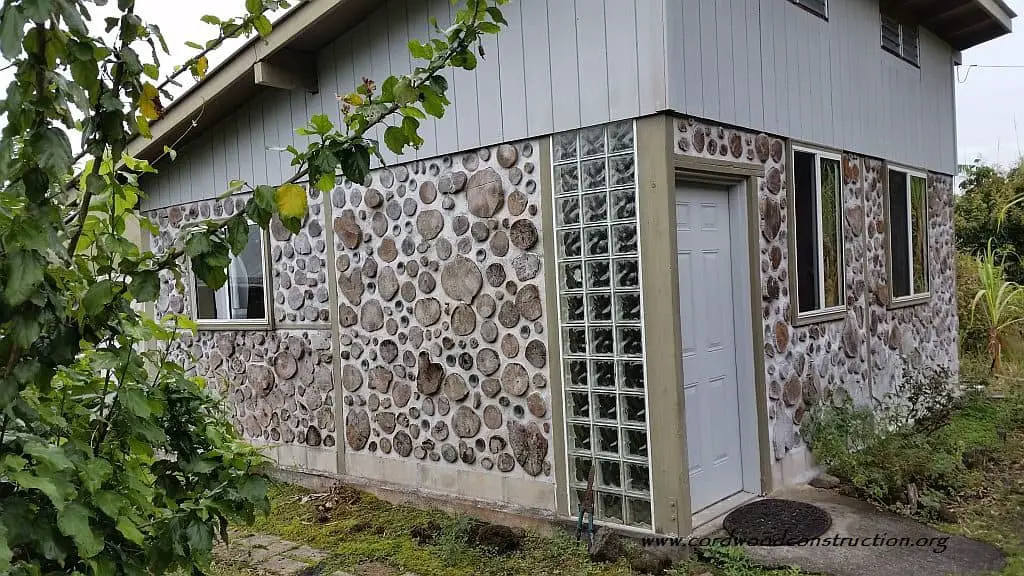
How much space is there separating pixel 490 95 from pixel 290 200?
366cm

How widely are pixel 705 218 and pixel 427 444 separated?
101 inches

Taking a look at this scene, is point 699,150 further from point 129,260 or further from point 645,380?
point 129,260

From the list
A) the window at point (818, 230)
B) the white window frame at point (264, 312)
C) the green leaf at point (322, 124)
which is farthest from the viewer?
the white window frame at point (264, 312)

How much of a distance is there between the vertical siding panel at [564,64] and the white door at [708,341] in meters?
0.84

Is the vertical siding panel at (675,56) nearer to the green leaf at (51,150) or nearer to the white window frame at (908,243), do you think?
the green leaf at (51,150)

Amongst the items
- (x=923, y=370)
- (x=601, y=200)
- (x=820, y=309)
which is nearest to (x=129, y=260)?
(x=601, y=200)

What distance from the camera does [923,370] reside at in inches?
318

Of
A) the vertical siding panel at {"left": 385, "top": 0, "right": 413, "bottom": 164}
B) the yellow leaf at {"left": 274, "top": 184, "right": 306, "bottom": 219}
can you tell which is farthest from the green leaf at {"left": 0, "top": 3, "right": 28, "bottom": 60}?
the vertical siding panel at {"left": 385, "top": 0, "right": 413, "bottom": 164}

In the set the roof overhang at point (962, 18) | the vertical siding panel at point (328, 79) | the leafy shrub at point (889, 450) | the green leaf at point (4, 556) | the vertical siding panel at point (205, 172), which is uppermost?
the roof overhang at point (962, 18)

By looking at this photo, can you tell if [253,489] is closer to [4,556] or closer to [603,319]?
[4,556]

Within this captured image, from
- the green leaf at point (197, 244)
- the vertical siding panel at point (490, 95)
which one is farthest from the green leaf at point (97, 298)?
the vertical siding panel at point (490, 95)

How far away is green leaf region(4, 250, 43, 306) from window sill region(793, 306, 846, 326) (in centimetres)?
525

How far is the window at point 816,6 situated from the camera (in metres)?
6.12

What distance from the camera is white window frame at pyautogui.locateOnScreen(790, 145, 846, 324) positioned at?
5.88 metres
